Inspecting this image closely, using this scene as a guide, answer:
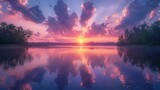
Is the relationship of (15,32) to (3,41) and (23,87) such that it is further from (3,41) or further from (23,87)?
(23,87)

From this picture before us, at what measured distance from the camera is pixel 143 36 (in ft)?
485

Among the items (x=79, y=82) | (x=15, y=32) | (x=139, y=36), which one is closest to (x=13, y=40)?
(x=15, y=32)

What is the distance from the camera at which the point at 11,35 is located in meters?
152

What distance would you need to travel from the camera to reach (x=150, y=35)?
140 metres

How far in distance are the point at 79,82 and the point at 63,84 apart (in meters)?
2.08

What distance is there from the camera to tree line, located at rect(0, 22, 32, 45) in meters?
142

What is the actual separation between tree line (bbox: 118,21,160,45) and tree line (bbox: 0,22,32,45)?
8420cm

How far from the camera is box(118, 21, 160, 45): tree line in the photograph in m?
136

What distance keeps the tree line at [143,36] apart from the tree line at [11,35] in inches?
3315

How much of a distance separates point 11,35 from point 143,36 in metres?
92.0

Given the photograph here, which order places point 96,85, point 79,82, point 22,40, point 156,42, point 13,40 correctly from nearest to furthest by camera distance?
point 96,85 < point 79,82 < point 156,42 < point 13,40 < point 22,40

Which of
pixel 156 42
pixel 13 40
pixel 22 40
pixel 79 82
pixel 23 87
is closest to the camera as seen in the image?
pixel 23 87

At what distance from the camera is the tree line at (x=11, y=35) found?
142425 mm

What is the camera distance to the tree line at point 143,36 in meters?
136
